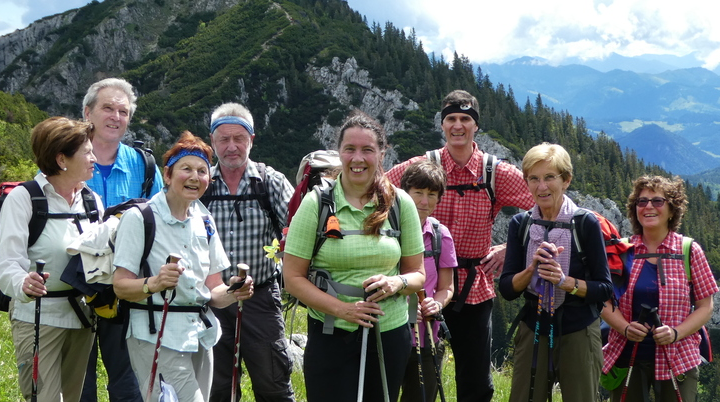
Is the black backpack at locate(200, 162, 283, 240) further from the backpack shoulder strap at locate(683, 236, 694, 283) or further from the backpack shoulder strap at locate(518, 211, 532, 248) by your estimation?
the backpack shoulder strap at locate(683, 236, 694, 283)

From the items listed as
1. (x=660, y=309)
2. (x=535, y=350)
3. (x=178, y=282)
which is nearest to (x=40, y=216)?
(x=178, y=282)

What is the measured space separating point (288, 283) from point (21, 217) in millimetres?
1992

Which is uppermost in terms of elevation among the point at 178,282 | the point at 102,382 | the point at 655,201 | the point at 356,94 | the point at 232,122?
the point at 356,94

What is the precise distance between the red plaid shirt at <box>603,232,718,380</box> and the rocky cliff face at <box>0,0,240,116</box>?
14564 cm

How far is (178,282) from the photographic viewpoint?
4027mm

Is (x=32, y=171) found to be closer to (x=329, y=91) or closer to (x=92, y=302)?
(x=92, y=302)

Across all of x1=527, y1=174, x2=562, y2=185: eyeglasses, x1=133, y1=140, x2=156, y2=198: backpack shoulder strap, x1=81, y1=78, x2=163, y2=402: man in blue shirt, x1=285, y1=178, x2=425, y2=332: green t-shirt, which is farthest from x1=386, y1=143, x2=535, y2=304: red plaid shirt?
x1=81, y1=78, x2=163, y2=402: man in blue shirt

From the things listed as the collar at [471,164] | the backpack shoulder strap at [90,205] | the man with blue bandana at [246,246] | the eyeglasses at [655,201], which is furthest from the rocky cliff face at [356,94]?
the backpack shoulder strap at [90,205]

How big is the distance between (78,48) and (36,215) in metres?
174

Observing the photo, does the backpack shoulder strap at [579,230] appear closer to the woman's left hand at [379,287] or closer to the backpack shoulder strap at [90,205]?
the woman's left hand at [379,287]

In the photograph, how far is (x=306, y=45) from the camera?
6019 inches

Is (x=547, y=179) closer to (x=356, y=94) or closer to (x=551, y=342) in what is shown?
(x=551, y=342)

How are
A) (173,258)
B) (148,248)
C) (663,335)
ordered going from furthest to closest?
1. (663,335)
2. (148,248)
3. (173,258)

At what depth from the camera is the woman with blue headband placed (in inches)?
153
